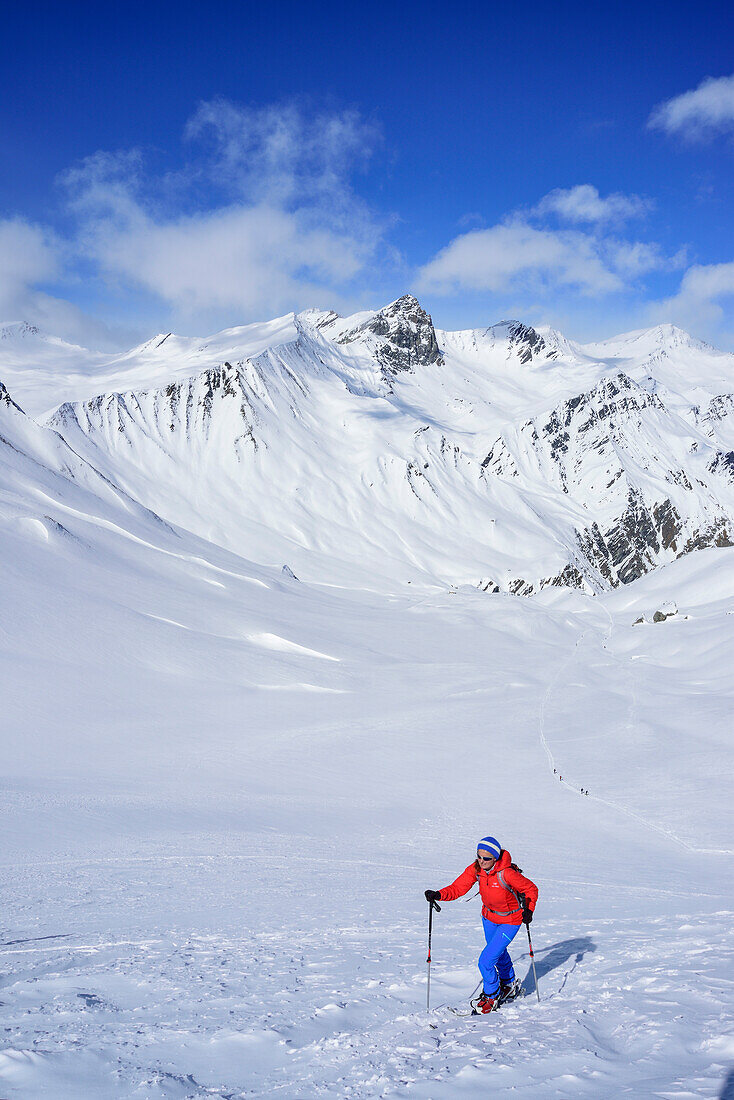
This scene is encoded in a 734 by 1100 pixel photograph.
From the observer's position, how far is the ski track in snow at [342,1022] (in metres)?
5.34

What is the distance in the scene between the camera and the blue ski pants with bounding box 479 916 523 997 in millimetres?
7258

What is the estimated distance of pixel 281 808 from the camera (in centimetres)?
1781

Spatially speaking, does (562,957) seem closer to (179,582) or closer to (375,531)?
(179,582)

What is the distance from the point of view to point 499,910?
7477 mm

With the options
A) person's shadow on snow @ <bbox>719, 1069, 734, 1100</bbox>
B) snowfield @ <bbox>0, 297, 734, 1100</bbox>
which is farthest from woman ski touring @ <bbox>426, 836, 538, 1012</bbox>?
person's shadow on snow @ <bbox>719, 1069, 734, 1100</bbox>

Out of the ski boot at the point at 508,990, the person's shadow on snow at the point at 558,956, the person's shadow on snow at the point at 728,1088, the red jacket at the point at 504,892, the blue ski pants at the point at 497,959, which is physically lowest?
the person's shadow on snow at the point at 558,956

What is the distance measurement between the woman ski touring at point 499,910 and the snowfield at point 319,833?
0.36 m

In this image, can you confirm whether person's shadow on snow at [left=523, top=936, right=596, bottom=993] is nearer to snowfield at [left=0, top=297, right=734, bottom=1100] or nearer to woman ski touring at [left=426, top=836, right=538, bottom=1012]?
snowfield at [left=0, top=297, right=734, bottom=1100]

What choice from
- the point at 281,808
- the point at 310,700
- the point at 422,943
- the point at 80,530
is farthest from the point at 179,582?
the point at 422,943

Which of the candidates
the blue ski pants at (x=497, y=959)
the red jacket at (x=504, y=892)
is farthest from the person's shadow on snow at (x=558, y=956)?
the red jacket at (x=504, y=892)

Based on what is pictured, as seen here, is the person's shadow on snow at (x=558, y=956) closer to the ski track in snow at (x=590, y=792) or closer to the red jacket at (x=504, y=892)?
the red jacket at (x=504, y=892)

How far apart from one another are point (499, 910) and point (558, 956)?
5.73 feet

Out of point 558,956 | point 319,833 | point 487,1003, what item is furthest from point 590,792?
point 487,1003

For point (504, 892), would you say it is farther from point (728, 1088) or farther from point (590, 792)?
point (590, 792)
